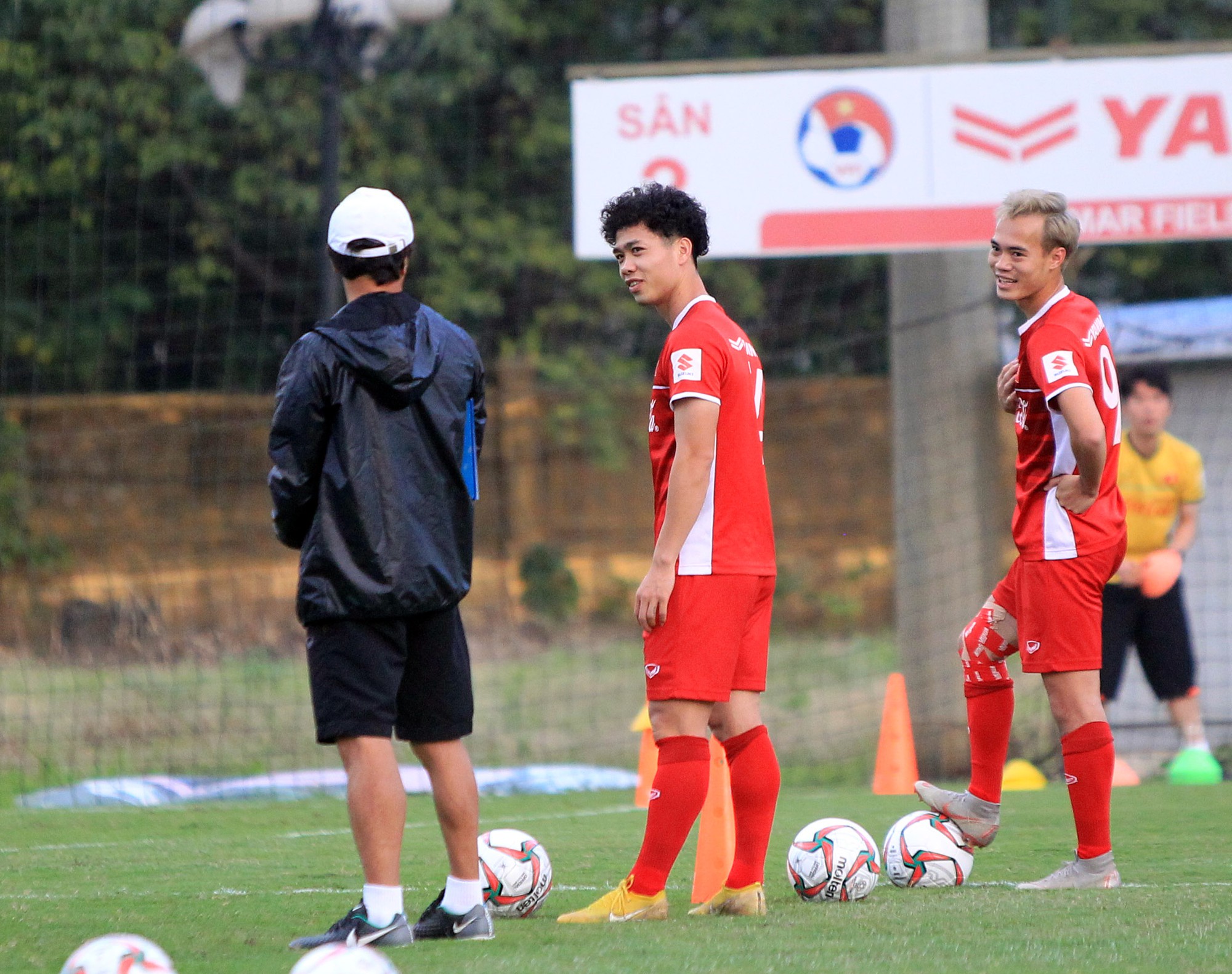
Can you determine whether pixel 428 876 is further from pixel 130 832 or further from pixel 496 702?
pixel 496 702

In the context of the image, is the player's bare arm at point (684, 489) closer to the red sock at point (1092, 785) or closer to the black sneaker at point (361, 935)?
the black sneaker at point (361, 935)

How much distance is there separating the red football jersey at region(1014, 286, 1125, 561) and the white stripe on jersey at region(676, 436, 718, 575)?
3.57 feet

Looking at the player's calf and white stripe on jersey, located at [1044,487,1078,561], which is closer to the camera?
white stripe on jersey, located at [1044,487,1078,561]

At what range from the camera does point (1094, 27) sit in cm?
2159

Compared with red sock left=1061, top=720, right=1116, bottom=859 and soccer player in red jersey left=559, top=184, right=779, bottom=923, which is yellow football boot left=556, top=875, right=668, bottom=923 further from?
red sock left=1061, top=720, right=1116, bottom=859

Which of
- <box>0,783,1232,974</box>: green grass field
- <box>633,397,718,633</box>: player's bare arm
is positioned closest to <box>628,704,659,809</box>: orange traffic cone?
<box>0,783,1232,974</box>: green grass field

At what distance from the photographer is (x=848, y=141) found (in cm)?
942

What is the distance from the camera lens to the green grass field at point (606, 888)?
3.88 meters

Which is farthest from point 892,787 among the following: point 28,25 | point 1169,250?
point 1169,250

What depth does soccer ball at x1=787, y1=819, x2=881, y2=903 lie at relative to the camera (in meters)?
4.84

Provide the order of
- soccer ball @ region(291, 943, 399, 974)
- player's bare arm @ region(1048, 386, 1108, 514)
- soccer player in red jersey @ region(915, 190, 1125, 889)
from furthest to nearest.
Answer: soccer player in red jersey @ region(915, 190, 1125, 889), player's bare arm @ region(1048, 386, 1108, 514), soccer ball @ region(291, 943, 399, 974)

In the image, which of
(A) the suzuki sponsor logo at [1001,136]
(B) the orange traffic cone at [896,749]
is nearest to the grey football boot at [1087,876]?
(B) the orange traffic cone at [896,749]

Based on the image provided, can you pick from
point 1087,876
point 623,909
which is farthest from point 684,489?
point 1087,876

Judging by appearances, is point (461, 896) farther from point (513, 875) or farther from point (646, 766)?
point (646, 766)
